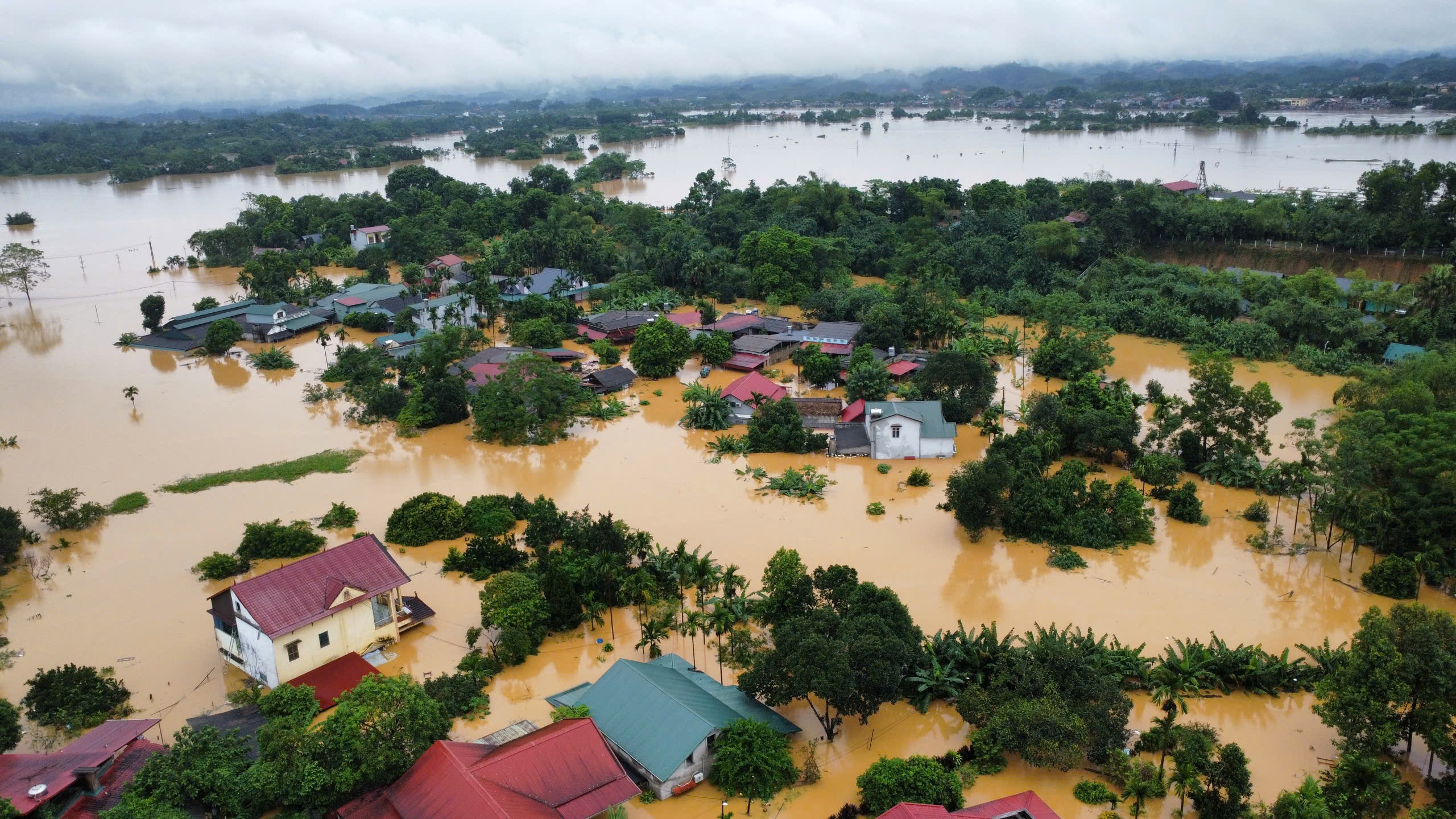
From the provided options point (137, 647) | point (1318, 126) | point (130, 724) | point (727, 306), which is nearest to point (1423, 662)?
point (130, 724)

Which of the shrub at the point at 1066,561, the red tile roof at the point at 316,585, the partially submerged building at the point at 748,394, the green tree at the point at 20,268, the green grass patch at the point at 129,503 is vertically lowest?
the shrub at the point at 1066,561

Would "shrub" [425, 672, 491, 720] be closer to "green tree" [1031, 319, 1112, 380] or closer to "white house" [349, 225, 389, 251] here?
"green tree" [1031, 319, 1112, 380]

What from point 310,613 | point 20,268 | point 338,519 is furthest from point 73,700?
point 20,268

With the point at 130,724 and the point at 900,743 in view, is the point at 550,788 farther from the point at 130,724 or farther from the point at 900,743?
the point at 130,724

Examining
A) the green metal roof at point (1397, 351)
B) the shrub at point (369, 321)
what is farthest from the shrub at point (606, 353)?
the green metal roof at point (1397, 351)

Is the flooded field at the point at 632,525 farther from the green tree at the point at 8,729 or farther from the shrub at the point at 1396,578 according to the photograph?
the green tree at the point at 8,729
